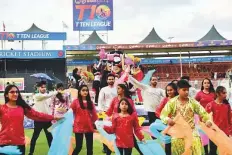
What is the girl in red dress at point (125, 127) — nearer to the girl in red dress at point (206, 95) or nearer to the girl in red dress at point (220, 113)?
the girl in red dress at point (220, 113)

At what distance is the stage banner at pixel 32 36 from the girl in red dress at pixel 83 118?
29.4 meters

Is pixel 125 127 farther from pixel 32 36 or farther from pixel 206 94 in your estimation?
pixel 32 36

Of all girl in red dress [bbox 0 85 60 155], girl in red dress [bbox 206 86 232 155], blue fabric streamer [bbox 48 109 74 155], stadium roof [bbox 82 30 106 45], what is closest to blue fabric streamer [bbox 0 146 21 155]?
girl in red dress [bbox 0 85 60 155]

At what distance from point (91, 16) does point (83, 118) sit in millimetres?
36314

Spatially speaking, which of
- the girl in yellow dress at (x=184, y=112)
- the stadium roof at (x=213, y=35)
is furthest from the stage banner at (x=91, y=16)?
the girl in yellow dress at (x=184, y=112)

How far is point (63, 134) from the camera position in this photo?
786cm

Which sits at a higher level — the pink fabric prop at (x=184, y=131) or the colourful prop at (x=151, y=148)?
the pink fabric prop at (x=184, y=131)

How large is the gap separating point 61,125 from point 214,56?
37134 mm

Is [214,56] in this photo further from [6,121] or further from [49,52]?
[6,121]

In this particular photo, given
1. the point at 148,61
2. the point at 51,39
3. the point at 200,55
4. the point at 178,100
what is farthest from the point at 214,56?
the point at 178,100

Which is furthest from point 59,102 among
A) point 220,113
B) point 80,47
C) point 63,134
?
point 80,47

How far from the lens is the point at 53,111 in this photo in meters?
9.73

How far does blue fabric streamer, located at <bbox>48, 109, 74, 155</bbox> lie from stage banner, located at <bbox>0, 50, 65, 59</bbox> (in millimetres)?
25535

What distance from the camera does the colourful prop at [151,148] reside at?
730cm
